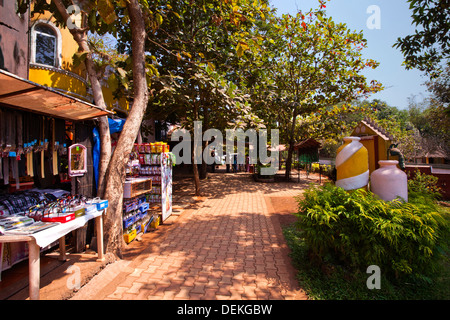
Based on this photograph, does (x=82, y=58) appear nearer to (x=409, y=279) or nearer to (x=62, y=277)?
(x=62, y=277)

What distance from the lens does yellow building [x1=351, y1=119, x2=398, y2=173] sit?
5723 mm

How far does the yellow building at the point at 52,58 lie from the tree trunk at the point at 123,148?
3.39m

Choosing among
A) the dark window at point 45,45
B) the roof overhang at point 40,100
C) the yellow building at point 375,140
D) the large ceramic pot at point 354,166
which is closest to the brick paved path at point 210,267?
the large ceramic pot at point 354,166

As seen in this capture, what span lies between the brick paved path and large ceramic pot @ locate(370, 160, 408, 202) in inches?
80.1

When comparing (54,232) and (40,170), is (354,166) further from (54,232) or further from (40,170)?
(40,170)

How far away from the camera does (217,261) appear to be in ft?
13.8

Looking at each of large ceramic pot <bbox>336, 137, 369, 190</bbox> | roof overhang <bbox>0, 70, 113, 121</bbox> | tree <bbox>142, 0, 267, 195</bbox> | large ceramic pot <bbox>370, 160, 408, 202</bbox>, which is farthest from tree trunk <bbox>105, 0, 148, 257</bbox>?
large ceramic pot <bbox>370, 160, 408, 202</bbox>

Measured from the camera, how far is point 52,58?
7.43 metres

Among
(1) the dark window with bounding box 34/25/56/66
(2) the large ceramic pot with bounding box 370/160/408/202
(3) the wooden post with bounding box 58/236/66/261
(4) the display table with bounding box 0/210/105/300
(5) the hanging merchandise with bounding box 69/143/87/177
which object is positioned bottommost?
(3) the wooden post with bounding box 58/236/66/261

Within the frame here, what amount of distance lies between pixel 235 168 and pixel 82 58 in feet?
58.4

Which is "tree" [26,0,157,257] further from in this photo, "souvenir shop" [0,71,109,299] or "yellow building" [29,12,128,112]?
"yellow building" [29,12,128,112]

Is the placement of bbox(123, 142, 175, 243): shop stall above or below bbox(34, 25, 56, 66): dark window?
below

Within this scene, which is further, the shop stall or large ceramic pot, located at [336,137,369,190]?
the shop stall
